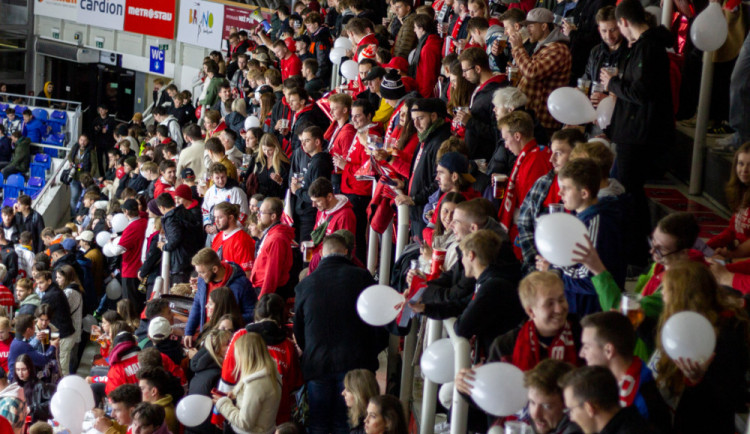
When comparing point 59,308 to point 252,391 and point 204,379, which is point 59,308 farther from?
point 252,391

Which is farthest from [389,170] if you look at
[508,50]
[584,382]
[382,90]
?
[584,382]

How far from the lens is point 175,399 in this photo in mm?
5582

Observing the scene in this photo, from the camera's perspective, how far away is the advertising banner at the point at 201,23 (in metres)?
21.2

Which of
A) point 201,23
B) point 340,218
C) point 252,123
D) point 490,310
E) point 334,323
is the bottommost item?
point 334,323

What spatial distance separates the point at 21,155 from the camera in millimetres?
18562

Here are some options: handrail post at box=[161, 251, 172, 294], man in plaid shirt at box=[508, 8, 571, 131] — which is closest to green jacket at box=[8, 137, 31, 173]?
handrail post at box=[161, 251, 172, 294]

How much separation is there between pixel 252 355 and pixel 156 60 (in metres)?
19.0

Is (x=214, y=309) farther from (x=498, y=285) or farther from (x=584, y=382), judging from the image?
(x=584, y=382)

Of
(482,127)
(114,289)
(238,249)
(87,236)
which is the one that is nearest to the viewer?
(482,127)

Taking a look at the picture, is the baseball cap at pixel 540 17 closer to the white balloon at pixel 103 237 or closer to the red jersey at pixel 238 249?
the red jersey at pixel 238 249

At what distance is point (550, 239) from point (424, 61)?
508cm

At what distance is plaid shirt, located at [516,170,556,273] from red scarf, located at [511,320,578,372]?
2.53ft

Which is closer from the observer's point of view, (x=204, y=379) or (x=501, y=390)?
(x=501, y=390)

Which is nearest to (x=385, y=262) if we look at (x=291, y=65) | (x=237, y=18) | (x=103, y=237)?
(x=103, y=237)
